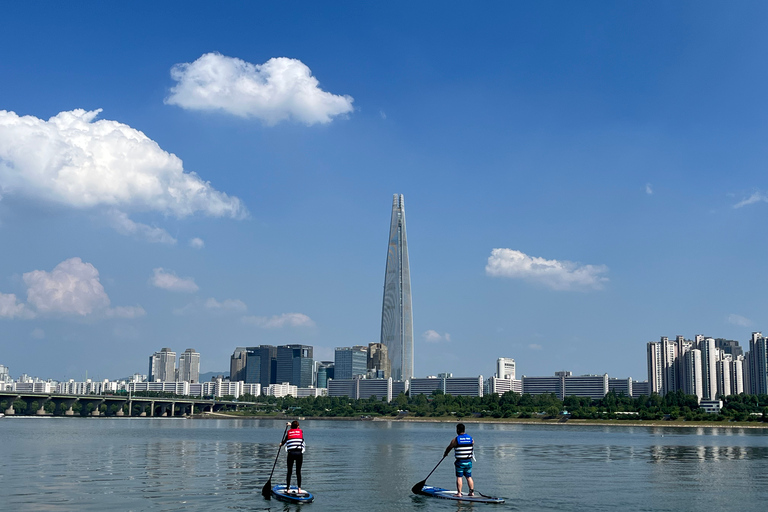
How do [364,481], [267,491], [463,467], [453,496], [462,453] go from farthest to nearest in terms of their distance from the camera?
[364,481]
[267,491]
[453,496]
[463,467]
[462,453]

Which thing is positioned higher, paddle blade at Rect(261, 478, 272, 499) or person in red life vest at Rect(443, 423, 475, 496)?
person in red life vest at Rect(443, 423, 475, 496)

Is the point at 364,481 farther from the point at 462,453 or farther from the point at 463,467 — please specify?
the point at 462,453

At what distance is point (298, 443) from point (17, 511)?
11955 millimetres

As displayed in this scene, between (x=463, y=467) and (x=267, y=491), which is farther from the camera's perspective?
(x=267, y=491)

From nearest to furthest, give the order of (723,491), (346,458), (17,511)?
(17,511)
(723,491)
(346,458)

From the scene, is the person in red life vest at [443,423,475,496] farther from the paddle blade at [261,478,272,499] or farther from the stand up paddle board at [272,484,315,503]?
the paddle blade at [261,478,272,499]

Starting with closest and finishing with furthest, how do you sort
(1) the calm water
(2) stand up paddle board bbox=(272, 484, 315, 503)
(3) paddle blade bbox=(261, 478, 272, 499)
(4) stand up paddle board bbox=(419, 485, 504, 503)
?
(1) the calm water
(4) stand up paddle board bbox=(419, 485, 504, 503)
(2) stand up paddle board bbox=(272, 484, 315, 503)
(3) paddle blade bbox=(261, 478, 272, 499)

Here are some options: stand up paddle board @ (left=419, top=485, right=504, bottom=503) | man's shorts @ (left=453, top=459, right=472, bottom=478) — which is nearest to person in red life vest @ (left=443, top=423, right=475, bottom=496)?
man's shorts @ (left=453, top=459, right=472, bottom=478)

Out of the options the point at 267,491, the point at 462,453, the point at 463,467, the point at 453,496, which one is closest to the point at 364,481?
the point at 267,491

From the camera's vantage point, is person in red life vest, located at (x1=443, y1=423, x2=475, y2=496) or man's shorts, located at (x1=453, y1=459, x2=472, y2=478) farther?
man's shorts, located at (x1=453, y1=459, x2=472, y2=478)

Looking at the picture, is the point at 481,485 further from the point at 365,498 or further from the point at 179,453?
the point at 179,453

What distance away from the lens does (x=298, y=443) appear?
36.9 m

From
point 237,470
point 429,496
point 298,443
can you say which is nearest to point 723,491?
point 429,496

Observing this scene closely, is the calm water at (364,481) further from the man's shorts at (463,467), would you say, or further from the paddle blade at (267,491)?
the man's shorts at (463,467)
